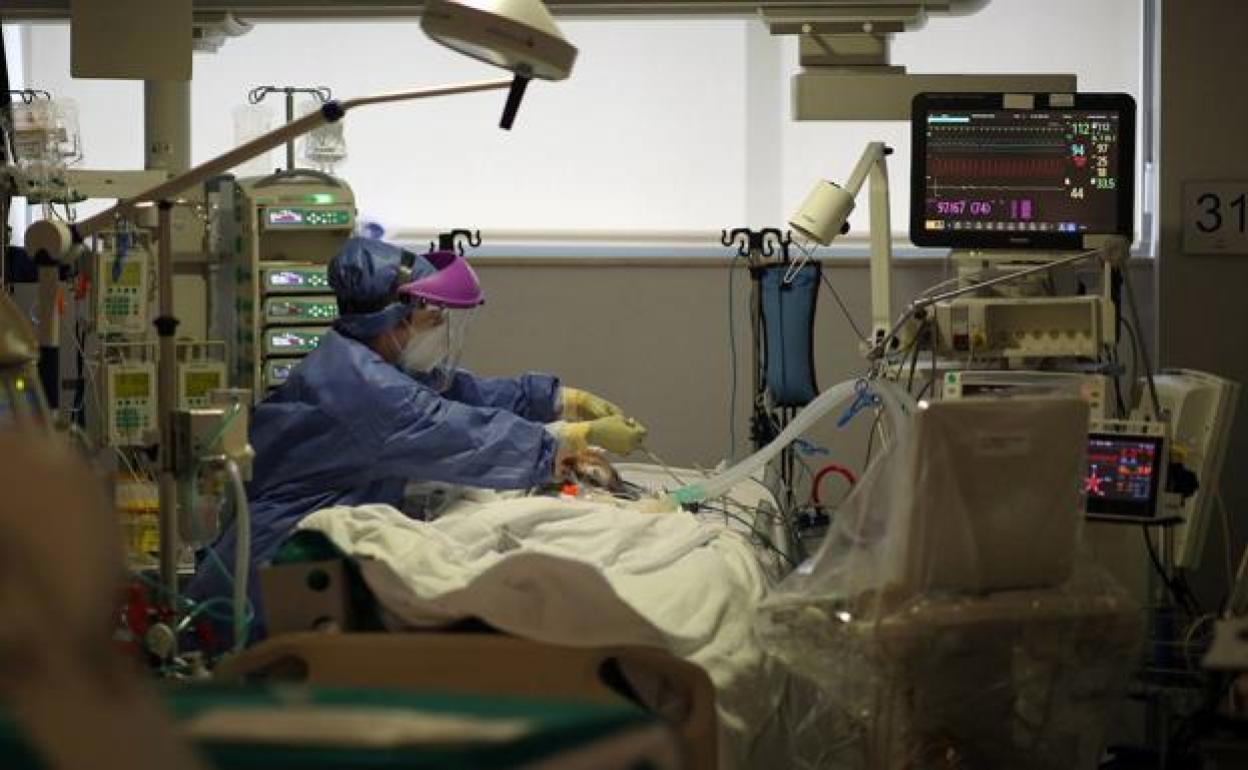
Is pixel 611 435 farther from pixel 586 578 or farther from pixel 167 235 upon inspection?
pixel 586 578

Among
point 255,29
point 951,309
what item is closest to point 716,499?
point 951,309

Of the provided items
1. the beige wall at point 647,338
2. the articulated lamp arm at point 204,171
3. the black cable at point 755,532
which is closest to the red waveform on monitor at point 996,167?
the black cable at point 755,532

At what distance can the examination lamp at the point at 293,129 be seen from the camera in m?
3.04

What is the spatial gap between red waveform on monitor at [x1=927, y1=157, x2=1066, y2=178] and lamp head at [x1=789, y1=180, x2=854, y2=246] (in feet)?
0.80

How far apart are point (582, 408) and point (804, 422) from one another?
4.28ft

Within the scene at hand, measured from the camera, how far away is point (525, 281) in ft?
21.7

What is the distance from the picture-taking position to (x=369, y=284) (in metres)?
4.66

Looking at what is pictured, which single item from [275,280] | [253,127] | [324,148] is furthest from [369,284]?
[253,127]

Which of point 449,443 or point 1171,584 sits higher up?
point 449,443

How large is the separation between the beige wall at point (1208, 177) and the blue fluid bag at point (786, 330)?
1.37 m

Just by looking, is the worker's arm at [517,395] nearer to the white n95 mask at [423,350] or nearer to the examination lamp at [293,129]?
the white n95 mask at [423,350]

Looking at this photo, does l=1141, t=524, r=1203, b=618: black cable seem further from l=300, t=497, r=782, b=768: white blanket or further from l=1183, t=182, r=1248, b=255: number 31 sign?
l=1183, t=182, r=1248, b=255: number 31 sign

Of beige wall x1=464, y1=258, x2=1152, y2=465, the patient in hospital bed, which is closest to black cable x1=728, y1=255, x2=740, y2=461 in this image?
beige wall x1=464, y1=258, x2=1152, y2=465

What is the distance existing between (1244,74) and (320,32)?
3081 millimetres
